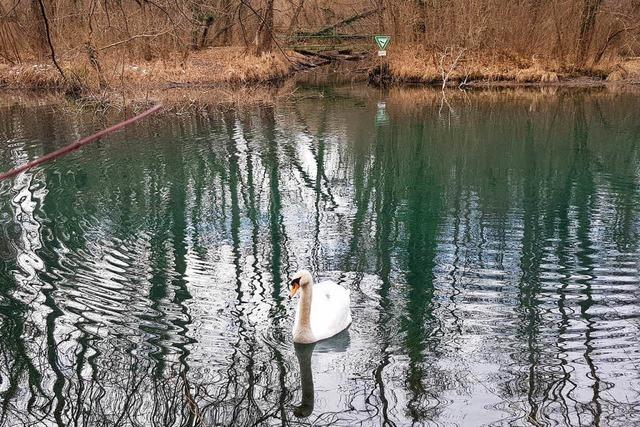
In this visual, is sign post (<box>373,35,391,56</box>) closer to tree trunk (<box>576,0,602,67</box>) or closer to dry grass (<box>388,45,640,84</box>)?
dry grass (<box>388,45,640,84</box>)

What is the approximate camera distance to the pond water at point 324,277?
4.86 metres

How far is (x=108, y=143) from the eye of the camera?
14148 millimetres

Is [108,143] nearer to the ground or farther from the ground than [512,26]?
nearer to the ground

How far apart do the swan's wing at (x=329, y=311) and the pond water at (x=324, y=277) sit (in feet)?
0.37

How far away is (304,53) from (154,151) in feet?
77.7

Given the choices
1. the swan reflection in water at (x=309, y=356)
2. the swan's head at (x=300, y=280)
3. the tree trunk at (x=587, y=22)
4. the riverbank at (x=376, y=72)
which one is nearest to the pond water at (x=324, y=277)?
the swan reflection in water at (x=309, y=356)

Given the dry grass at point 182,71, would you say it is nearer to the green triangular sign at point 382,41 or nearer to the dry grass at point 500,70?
the green triangular sign at point 382,41

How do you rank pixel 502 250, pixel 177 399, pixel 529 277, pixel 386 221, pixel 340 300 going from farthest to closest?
pixel 386 221 < pixel 502 250 < pixel 529 277 < pixel 340 300 < pixel 177 399

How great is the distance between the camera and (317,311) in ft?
19.1

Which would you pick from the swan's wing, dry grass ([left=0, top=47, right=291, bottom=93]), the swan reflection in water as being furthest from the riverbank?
the swan reflection in water

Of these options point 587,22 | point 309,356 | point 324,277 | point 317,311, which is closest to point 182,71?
point 587,22

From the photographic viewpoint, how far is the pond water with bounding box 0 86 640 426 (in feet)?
16.0

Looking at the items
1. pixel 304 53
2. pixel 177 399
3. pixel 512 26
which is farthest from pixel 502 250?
pixel 304 53

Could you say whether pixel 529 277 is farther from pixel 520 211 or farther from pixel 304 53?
pixel 304 53
